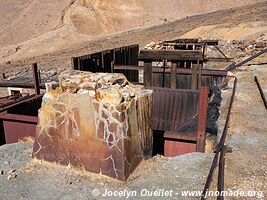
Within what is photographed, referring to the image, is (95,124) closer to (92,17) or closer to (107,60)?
(107,60)

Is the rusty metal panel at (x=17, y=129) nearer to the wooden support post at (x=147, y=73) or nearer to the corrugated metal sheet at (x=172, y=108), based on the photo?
the corrugated metal sheet at (x=172, y=108)

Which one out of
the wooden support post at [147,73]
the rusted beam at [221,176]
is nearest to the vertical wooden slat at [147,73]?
the wooden support post at [147,73]

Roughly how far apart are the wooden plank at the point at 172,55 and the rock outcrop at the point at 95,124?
4914mm

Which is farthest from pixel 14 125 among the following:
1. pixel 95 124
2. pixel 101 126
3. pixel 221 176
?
pixel 221 176

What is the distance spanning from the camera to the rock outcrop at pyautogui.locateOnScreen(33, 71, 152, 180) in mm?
5027

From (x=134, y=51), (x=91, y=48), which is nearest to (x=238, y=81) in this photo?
(x=134, y=51)

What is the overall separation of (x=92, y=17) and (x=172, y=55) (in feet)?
135

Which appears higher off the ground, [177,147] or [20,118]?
[20,118]

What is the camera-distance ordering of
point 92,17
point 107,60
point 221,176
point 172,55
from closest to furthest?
1. point 221,176
2. point 172,55
3. point 107,60
4. point 92,17

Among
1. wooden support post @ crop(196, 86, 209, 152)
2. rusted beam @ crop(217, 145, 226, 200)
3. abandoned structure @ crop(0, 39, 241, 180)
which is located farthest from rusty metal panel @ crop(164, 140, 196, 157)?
rusted beam @ crop(217, 145, 226, 200)

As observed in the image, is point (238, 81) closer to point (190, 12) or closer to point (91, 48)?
point (91, 48)

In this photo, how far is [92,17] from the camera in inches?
1930

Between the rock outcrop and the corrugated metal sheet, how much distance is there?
403 centimetres

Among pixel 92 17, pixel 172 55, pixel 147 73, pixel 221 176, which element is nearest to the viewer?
pixel 221 176
